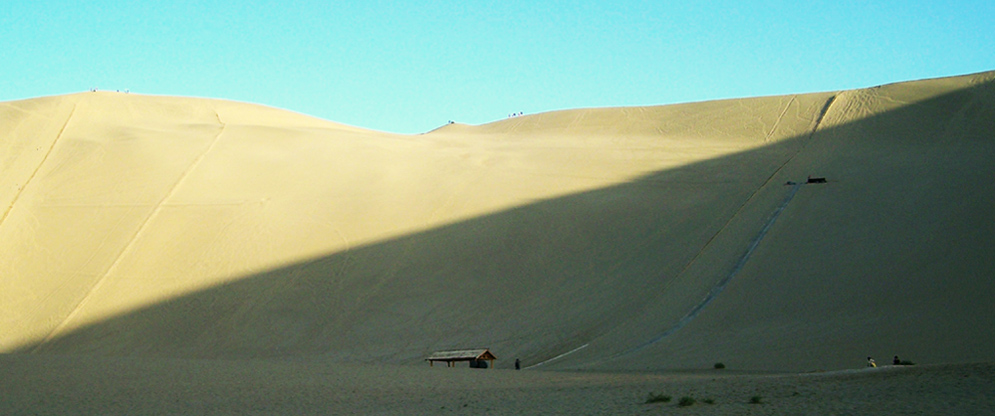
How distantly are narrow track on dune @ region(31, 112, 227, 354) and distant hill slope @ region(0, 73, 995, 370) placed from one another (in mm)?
93

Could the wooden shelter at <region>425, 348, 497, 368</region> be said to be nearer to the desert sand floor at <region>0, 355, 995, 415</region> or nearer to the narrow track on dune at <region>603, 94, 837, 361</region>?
the desert sand floor at <region>0, 355, 995, 415</region>

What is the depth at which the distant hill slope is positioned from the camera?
56.9ft

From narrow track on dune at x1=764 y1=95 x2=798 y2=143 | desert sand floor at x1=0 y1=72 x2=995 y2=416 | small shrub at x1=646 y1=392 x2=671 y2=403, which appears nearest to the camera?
small shrub at x1=646 y1=392 x2=671 y2=403

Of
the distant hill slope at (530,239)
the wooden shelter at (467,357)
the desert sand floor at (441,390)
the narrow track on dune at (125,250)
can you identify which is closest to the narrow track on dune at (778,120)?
the distant hill slope at (530,239)

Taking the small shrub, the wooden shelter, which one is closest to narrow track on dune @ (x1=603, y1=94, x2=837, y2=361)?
the wooden shelter

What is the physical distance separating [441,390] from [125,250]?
1383 cm

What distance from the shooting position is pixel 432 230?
77.8 feet

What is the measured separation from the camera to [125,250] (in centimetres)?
2336

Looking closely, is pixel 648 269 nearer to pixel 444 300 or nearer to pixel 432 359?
pixel 444 300

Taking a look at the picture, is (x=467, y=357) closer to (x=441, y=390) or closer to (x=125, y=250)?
(x=441, y=390)

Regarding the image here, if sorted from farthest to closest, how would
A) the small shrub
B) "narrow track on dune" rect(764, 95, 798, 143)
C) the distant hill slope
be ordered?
1. "narrow track on dune" rect(764, 95, 798, 143)
2. the distant hill slope
3. the small shrub

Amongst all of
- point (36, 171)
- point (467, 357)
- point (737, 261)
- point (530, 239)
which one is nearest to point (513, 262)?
point (530, 239)

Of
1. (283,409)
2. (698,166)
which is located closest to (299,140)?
(698,166)

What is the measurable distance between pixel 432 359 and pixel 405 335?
2.54 m
